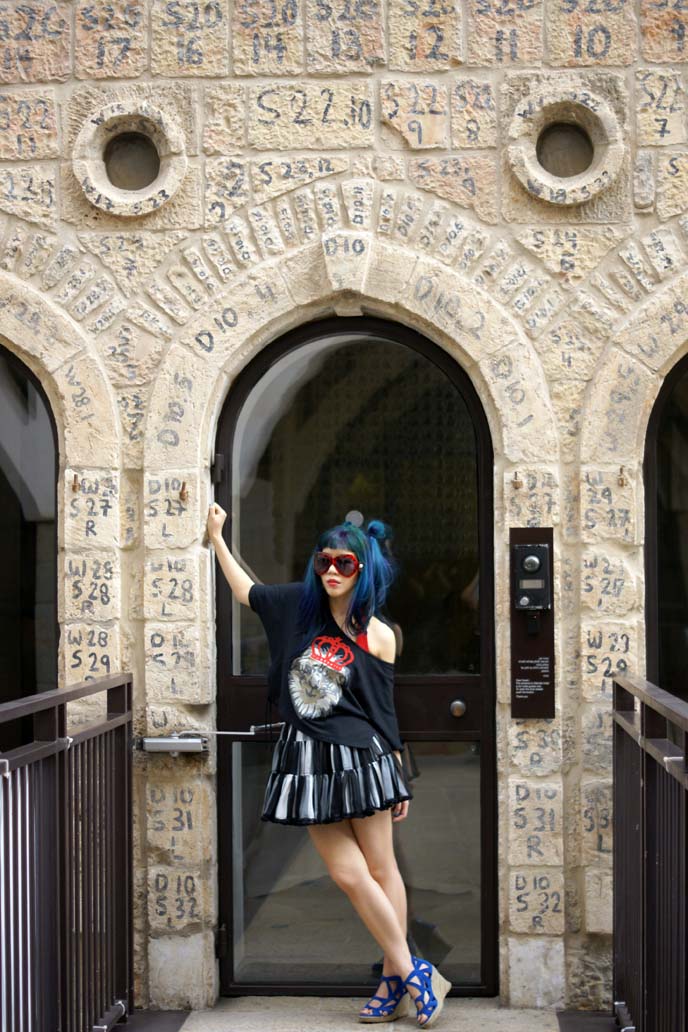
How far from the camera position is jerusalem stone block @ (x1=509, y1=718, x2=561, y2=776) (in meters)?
4.66

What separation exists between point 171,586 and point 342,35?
2205 mm

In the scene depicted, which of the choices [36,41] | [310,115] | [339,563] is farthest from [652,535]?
[36,41]

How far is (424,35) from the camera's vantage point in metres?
4.77

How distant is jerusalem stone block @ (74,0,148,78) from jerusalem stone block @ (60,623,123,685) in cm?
214

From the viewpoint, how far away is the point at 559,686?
4.68m

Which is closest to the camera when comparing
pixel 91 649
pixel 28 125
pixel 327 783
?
pixel 327 783

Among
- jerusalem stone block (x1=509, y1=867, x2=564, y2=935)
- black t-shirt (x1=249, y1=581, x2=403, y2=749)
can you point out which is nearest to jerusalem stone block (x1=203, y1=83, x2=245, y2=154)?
black t-shirt (x1=249, y1=581, x2=403, y2=749)

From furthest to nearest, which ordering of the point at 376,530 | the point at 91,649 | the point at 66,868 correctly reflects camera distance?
the point at 91,649 < the point at 376,530 < the point at 66,868

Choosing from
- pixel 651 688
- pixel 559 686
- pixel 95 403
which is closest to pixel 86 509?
pixel 95 403

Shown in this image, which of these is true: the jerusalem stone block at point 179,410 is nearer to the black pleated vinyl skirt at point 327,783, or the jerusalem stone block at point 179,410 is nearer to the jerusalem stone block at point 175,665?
the jerusalem stone block at point 175,665

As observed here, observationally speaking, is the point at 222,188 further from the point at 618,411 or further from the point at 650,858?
the point at 650,858

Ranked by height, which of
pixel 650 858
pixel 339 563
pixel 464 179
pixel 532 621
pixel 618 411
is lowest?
pixel 650 858

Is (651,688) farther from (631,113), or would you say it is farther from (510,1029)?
(631,113)

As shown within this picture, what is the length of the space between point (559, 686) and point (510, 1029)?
48.4 inches
